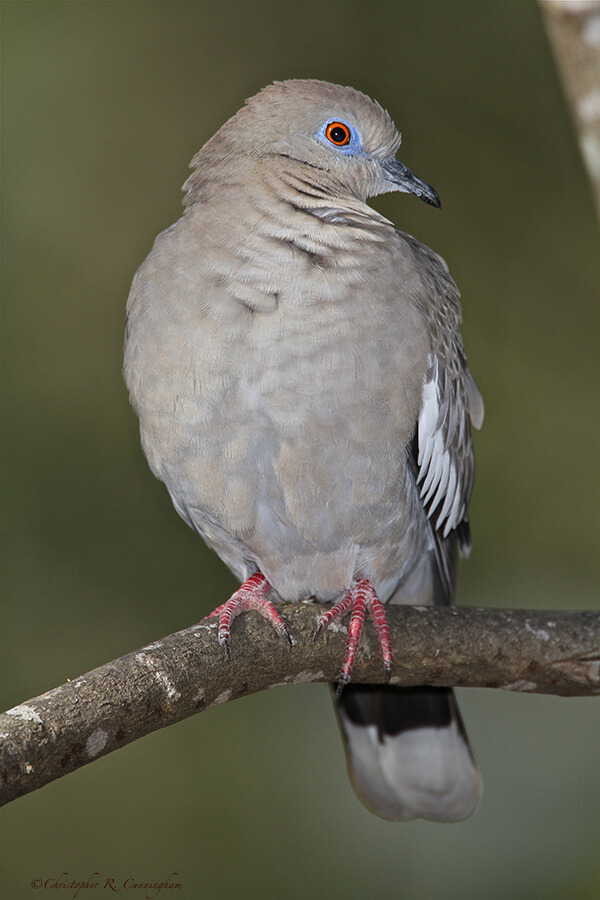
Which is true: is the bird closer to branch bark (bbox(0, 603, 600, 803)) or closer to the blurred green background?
branch bark (bbox(0, 603, 600, 803))

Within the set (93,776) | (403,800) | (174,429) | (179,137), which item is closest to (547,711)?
(403,800)

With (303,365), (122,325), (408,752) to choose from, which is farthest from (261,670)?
(122,325)

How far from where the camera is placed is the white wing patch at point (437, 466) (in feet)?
7.95

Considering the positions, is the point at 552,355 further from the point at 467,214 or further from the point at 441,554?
the point at 441,554

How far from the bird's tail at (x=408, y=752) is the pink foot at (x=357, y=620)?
1.85 feet

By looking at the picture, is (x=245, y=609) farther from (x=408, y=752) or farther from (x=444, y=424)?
(x=408, y=752)

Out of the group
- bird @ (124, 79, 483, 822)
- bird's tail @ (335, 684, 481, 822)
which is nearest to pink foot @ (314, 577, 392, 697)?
bird @ (124, 79, 483, 822)

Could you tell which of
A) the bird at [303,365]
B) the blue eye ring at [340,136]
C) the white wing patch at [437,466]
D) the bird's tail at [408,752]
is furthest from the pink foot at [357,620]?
the blue eye ring at [340,136]

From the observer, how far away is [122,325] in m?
4.20

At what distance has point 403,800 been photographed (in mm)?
2846

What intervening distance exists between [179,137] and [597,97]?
10.5 feet

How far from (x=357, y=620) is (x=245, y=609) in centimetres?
30

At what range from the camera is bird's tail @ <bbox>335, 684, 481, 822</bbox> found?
2.80m

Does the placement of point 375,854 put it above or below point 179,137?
below
